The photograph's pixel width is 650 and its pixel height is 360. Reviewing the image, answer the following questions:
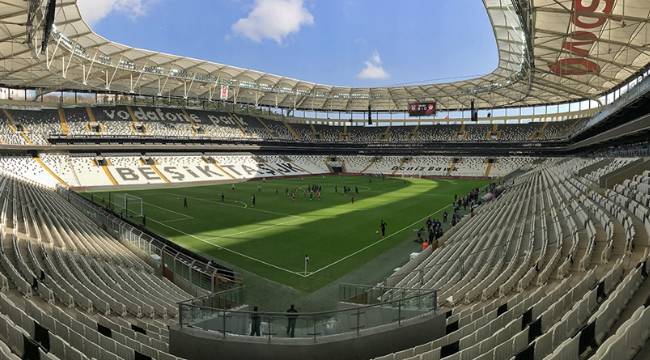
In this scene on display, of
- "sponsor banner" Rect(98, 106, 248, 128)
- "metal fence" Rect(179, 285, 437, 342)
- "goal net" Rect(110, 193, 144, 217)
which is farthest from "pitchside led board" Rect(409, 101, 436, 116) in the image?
"metal fence" Rect(179, 285, 437, 342)

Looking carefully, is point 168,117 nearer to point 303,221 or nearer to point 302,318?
point 303,221

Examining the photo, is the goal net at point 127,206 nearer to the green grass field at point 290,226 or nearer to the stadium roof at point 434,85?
the green grass field at point 290,226

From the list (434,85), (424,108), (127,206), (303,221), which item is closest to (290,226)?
(303,221)

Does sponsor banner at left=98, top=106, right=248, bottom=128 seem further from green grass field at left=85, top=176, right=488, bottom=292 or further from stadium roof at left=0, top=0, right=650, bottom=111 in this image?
green grass field at left=85, top=176, right=488, bottom=292

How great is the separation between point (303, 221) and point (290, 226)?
175 cm

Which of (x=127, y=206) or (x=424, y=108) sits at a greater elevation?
(x=424, y=108)

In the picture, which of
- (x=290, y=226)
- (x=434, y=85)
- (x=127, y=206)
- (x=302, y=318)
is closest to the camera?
(x=302, y=318)

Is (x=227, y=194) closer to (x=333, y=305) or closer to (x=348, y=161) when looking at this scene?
(x=333, y=305)

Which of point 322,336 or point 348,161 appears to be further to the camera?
point 348,161

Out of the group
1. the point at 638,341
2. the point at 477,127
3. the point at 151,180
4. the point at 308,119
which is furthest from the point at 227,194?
the point at 477,127

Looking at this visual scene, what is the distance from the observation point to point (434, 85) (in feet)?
201

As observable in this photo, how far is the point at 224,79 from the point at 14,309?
52.3 m

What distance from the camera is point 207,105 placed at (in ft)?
248

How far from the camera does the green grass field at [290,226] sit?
61.9 feet
